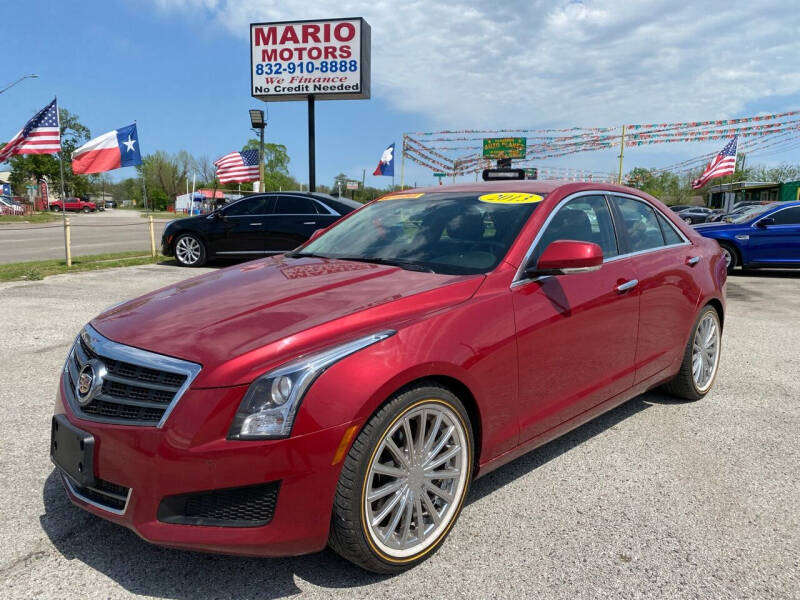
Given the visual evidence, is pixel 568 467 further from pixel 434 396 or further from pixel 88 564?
pixel 88 564

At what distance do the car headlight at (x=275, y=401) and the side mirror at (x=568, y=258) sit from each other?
1.27m

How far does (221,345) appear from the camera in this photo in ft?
6.86

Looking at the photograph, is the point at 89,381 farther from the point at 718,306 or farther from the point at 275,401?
the point at 718,306

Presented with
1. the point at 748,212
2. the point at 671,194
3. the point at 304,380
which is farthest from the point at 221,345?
the point at 671,194

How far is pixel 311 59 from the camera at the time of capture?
761 inches

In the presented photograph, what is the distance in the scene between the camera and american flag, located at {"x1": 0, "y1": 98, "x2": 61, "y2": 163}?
12.1 meters

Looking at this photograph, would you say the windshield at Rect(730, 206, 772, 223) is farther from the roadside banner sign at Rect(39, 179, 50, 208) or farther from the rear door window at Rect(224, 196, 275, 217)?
the roadside banner sign at Rect(39, 179, 50, 208)

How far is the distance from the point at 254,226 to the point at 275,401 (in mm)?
10370

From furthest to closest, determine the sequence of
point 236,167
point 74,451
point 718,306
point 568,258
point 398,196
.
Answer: point 236,167, point 718,306, point 398,196, point 568,258, point 74,451

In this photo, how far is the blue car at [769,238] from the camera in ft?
39.2

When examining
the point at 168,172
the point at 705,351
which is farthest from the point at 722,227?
the point at 168,172

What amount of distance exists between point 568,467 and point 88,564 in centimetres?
234

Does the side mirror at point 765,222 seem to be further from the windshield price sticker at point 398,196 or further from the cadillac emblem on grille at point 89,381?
the cadillac emblem on grille at point 89,381

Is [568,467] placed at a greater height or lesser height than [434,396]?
lesser
